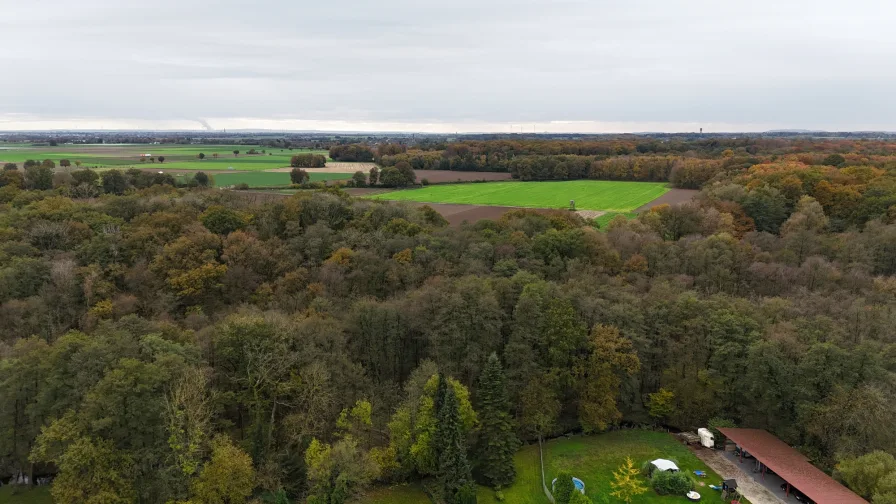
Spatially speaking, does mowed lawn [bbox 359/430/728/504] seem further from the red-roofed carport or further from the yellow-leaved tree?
the red-roofed carport

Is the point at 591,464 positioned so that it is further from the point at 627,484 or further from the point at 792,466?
the point at 792,466

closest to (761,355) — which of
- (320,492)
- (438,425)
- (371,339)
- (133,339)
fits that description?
(438,425)

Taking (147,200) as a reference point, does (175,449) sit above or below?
below

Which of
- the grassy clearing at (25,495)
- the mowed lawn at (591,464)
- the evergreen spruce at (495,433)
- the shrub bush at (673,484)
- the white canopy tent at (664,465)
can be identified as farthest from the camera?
the evergreen spruce at (495,433)

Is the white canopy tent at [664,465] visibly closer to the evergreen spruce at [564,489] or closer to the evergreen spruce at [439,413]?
the evergreen spruce at [564,489]

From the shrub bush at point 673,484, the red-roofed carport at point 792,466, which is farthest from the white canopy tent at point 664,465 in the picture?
the red-roofed carport at point 792,466

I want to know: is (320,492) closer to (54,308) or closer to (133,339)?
(133,339)
